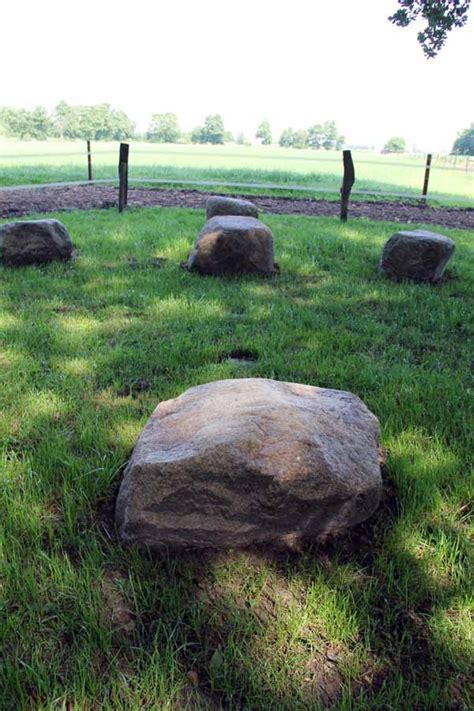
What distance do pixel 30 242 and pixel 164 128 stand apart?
340 ft

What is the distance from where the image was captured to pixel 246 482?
2113 millimetres

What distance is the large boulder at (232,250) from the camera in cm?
628

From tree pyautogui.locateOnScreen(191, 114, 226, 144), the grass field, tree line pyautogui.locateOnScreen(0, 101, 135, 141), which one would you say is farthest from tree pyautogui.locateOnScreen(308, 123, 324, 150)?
the grass field

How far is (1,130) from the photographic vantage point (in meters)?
81.1

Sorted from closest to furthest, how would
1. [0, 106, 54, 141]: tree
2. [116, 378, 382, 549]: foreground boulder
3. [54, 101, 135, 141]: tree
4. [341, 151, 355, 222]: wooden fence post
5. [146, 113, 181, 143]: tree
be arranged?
[116, 378, 382, 549]: foreground boulder → [341, 151, 355, 222]: wooden fence post → [0, 106, 54, 141]: tree → [54, 101, 135, 141]: tree → [146, 113, 181, 143]: tree

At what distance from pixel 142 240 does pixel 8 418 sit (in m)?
5.04

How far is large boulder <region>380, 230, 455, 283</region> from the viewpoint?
631cm

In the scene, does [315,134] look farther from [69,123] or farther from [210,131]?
[69,123]

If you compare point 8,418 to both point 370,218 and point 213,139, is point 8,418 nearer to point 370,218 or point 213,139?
point 370,218

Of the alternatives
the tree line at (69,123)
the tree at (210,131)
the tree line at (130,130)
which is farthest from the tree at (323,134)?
the tree line at (69,123)

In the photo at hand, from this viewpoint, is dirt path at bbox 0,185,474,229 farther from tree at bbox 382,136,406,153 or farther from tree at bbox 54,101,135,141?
tree at bbox 382,136,406,153

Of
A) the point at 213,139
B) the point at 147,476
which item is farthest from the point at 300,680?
the point at 213,139

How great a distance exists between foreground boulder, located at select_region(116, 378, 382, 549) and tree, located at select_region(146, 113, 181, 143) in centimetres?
10397

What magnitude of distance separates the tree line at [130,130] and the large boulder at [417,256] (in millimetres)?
81456
